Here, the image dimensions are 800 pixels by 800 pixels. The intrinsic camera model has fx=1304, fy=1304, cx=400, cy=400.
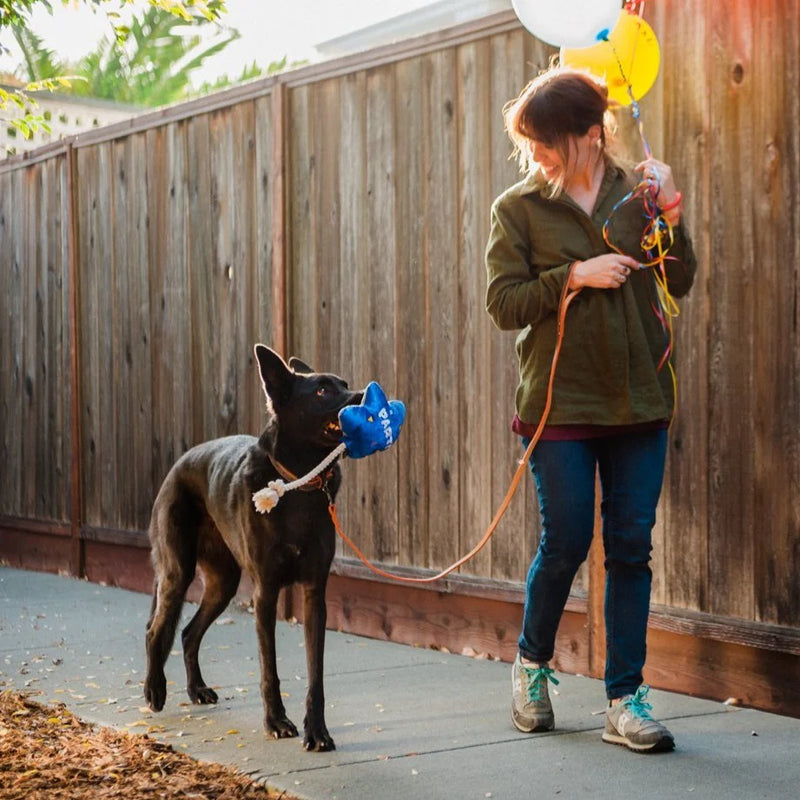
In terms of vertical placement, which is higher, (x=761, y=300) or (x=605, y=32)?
(x=605, y=32)

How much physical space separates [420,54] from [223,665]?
109 inches

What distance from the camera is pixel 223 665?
5457 mm

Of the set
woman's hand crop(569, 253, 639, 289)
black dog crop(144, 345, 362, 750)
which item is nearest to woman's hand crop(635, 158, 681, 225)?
woman's hand crop(569, 253, 639, 289)

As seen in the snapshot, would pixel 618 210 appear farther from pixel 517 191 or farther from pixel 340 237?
pixel 340 237

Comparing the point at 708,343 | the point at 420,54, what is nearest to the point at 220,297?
the point at 420,54

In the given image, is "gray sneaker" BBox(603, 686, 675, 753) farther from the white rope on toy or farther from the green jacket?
the white rope on toy

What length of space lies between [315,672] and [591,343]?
1363 millimetres

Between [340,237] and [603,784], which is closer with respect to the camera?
[603,784]

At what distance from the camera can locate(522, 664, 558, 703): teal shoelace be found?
4113 millimetres

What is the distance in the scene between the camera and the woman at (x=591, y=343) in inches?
151

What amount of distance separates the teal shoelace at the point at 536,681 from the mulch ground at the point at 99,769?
94cm

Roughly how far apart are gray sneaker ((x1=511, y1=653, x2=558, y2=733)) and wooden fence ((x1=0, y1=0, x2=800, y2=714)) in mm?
719

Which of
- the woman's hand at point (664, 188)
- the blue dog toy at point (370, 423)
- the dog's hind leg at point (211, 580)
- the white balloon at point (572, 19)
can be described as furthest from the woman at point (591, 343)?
the dog's hind leg at point (211, 580)

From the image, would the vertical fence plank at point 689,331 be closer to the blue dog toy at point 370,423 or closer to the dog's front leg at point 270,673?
the blue dog toy at point 370,423
